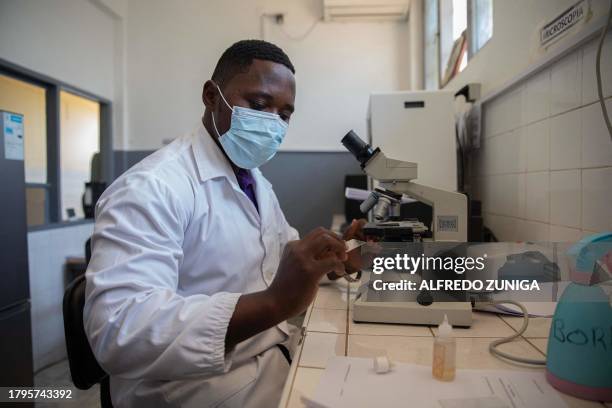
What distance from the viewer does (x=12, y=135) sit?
1688mm

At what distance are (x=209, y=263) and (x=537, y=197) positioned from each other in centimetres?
105

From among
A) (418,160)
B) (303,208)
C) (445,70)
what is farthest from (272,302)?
(303,208)

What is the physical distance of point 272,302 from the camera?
0.65 m

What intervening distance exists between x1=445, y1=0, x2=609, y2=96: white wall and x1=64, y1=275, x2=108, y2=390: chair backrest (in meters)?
1.38

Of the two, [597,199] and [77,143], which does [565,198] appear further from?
[77,143]

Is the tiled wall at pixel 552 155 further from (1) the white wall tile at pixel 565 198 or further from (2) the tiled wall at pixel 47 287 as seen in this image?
(2) the tiled wall at pixel 47 287

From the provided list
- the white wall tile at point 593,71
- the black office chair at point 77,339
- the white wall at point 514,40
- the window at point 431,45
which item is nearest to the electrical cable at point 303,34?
the window at point 431,45

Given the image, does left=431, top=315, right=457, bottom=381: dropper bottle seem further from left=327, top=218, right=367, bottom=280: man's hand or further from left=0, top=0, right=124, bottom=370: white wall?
left=0, top=0, right=124, bottom=370: white wall

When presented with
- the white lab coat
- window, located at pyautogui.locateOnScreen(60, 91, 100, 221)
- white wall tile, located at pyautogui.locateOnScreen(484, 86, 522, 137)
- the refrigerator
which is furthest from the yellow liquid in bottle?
window, located at pyautogui.locateOnScreen(60, 91, 100, 221)

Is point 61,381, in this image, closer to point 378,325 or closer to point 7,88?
point 7,88

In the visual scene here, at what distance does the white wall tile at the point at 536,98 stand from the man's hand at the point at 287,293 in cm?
92

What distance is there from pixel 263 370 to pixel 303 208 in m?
2.32

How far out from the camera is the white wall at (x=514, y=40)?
3.49 ft

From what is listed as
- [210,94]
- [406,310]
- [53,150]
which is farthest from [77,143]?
[406,310]
